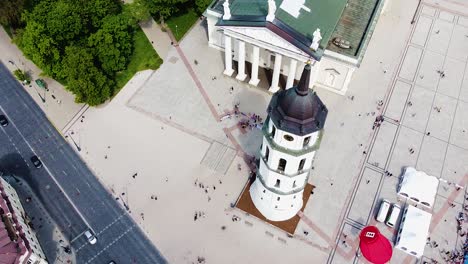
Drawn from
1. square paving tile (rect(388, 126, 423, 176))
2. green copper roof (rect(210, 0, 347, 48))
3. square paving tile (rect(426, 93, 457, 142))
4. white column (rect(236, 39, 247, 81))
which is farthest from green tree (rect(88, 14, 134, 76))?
square paving tile (rect(426, 93, 457, 142))

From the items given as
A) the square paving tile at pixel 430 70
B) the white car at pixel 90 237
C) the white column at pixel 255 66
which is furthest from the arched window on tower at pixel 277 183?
the square paving tile at pixel 430 70

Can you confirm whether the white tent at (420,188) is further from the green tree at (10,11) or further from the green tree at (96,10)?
the green tree at (10,11)

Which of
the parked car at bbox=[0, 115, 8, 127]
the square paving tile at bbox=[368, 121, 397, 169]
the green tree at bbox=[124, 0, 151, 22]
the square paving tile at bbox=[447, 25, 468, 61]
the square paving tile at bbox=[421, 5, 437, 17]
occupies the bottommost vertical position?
the square paving tile at bbox=[368, 121, 397, 169]

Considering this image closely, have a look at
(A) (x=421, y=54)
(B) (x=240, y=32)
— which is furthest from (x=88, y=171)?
(A) (x=421, y=54)

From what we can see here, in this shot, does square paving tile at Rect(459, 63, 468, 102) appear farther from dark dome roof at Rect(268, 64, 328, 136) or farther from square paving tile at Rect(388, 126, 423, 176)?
dark dome roof at Rect(268, 64, 328, 136)

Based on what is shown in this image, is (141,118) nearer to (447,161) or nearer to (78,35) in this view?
(78,35)

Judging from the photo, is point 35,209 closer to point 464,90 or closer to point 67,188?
point 67,188
